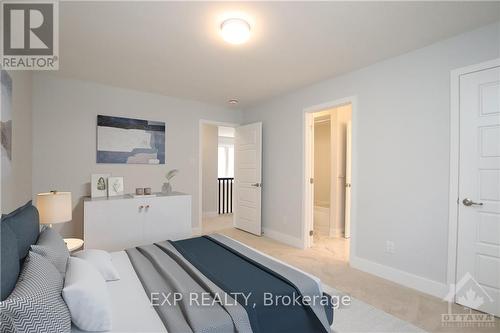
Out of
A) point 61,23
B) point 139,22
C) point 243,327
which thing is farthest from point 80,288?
point 61,23

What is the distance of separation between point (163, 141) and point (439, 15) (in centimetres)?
377

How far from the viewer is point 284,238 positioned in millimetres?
4125

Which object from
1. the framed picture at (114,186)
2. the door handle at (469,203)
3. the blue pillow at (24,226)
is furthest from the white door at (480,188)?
the framed picture at (114,186)

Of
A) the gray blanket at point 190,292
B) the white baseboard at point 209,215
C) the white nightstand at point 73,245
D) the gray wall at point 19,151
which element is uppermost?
the gray wall at point 19,151

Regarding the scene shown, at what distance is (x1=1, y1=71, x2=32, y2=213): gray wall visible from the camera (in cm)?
208

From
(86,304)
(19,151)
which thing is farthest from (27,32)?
(86,304)

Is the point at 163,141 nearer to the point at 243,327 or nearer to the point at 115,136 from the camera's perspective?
the point at 115,136

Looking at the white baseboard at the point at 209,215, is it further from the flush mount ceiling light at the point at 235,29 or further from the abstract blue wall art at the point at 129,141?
the flush mount ceiling light at the point at 235,29

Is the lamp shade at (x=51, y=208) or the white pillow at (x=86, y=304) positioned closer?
the white pillow at (x=86, y=304)

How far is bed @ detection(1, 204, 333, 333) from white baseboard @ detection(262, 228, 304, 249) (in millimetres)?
2107

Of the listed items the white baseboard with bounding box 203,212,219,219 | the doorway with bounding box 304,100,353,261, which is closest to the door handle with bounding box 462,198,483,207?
the doorway with bounding box 304,100,353,261

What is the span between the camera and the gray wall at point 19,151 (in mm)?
2084

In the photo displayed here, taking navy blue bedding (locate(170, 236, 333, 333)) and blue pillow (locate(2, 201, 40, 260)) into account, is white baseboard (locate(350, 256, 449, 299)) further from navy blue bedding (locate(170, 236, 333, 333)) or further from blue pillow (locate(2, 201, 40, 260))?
blue pillow (locate(2, 201, 40, 260))

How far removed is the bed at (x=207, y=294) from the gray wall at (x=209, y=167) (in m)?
4.32
